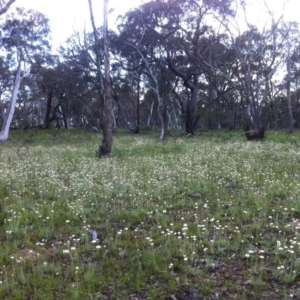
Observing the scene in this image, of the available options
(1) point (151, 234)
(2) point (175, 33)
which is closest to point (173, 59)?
(2) point (175, 33)

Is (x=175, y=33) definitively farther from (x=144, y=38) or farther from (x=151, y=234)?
(x=151, y=234)

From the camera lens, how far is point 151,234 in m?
5.55

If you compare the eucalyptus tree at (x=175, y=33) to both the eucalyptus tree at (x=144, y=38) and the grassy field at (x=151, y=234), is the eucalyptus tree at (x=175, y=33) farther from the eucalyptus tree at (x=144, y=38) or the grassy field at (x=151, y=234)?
the grassy field at (x=151, y=234)

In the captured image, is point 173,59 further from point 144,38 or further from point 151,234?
point 151,234

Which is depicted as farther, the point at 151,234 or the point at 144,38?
the point at 144,38

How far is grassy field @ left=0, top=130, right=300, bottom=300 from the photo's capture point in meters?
4.14

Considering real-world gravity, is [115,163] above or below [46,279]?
above

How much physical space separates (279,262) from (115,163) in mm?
7652

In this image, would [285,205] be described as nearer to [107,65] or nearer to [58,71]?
[107,65]

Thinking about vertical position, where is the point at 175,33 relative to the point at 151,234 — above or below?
above

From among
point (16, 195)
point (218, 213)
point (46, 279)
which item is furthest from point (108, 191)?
point (46, 279)

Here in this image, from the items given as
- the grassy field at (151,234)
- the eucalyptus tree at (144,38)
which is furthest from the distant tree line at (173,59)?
the grassy field at (151,234)

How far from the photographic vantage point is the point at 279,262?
4531 millimetres

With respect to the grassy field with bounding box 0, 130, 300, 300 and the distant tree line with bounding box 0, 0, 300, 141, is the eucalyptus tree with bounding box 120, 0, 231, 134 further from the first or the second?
the grassy field with bounding box 0, 130, 300, 300
